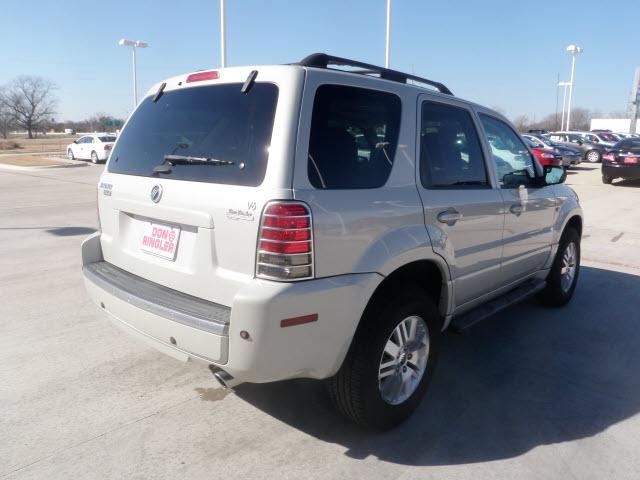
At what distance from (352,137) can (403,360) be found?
1.35m

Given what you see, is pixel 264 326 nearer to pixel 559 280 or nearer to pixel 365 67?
pixel 365 67

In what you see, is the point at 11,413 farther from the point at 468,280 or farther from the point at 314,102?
the point at 468,280

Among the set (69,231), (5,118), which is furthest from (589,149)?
(5,118)

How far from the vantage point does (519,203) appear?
409cm

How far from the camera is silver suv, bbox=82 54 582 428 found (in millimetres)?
2400

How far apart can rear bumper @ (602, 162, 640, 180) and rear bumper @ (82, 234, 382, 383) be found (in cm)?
1823

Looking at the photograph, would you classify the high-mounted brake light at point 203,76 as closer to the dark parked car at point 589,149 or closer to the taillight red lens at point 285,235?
the taillight red lens at point 285,235

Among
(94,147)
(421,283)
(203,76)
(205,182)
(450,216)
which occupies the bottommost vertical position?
(421,283)

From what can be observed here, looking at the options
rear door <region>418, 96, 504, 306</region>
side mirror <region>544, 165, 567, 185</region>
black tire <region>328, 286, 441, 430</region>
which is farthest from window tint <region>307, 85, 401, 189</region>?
side mirror <region>544, 165, 567, 185</region>

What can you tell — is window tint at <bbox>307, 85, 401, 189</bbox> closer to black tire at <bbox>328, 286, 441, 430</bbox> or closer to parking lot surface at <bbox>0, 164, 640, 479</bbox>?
black tire at <bbox>328, 286, 441, 430</bbox>

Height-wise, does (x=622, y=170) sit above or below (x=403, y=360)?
above

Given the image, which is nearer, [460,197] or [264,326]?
[264,326]

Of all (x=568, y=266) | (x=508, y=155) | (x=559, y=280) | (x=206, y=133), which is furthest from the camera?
(x=568, y=266)

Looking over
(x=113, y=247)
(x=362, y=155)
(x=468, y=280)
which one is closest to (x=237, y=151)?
(x=362, y=155)
